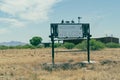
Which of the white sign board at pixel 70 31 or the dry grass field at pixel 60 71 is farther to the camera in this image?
the white sign board at pixel 70 31

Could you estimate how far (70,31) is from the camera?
2805cm

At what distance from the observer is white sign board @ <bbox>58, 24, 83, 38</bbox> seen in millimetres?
27781

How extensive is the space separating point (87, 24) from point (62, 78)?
1269cm

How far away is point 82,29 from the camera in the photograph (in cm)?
2839

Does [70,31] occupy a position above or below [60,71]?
above

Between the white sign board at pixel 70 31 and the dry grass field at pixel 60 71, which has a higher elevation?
the white sign board at pixel 70 31

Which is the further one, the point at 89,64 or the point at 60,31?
the point at 60,31

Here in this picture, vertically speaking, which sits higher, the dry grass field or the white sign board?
the white sign board

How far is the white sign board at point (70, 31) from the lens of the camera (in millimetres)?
27781

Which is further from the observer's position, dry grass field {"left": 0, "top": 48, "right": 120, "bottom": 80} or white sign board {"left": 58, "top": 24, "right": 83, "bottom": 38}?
white sign board {"left": 58, "top": 24, "right": 83, "bottom": 38}

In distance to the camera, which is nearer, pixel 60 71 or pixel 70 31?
pixel 60 71

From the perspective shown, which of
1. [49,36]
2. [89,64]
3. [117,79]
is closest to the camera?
[117,79]

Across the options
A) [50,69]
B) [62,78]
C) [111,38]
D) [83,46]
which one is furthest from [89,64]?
[111,38]

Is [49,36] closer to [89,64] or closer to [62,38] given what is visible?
[62,38]
